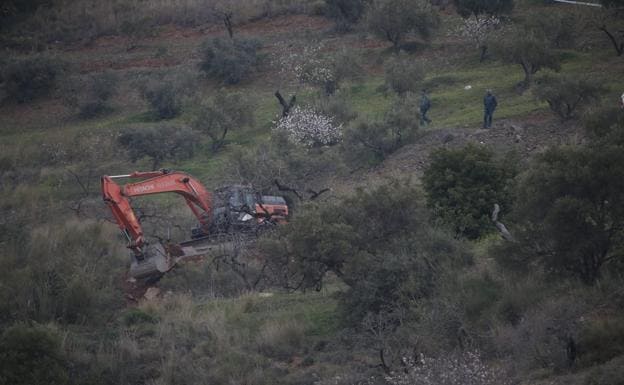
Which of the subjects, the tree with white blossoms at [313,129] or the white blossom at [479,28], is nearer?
the tree with white blossoms at [313,129]

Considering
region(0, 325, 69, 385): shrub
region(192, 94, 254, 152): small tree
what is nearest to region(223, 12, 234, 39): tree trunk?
region(192, 94, 254, 152): small tree

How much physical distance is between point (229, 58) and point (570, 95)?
56.6 feet

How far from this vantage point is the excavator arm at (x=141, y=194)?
2055 centimetres

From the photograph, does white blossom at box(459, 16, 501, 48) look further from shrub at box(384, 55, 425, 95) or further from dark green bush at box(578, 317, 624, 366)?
dark green bush at box(578, 317, 624, 366)

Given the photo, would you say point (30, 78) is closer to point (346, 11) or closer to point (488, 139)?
point (346, 11)

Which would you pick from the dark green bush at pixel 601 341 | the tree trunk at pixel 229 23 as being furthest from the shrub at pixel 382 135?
the dark green bush at pixel 601 341

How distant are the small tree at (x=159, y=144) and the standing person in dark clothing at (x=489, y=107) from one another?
10712 millimetres

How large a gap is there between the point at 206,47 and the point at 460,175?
76.5 feet

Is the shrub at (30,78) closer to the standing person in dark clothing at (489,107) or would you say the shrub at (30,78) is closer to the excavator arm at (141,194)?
the excavator arm at (141,194)

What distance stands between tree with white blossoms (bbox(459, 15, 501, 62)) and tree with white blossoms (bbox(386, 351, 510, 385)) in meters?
25.2

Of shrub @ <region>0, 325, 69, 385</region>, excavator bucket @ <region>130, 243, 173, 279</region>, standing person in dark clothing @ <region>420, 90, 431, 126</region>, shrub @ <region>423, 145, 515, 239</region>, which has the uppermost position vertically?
shrub @ <region>0, 325, 69, 385</region>

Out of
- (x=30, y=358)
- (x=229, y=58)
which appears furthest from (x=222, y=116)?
(x=30, y=358)

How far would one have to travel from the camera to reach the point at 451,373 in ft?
35.0

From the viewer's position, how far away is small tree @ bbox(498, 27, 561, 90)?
29.8m
